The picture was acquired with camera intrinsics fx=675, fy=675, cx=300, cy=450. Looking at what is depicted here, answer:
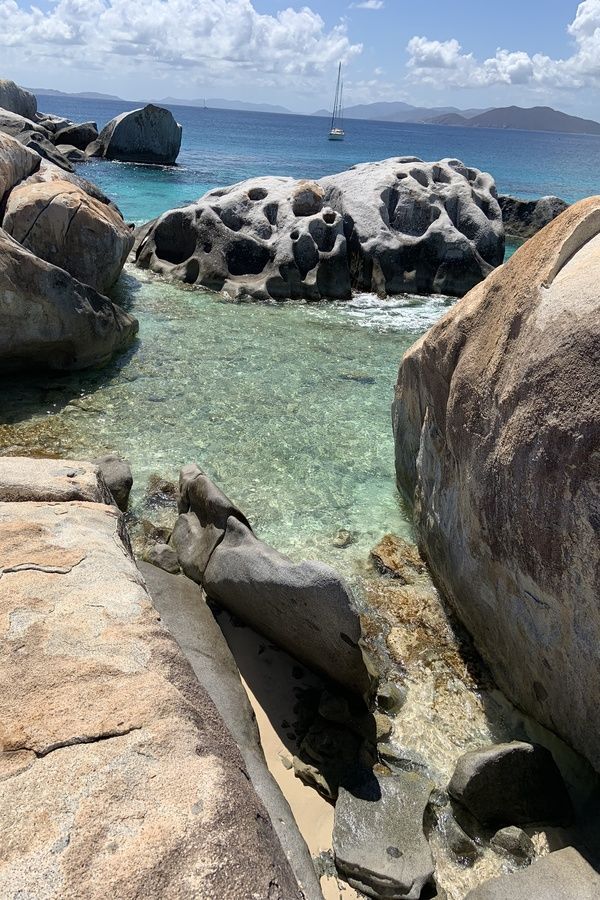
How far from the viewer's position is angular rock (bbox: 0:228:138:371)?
31.8 feet

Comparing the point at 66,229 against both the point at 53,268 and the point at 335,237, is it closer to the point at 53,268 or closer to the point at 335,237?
the point at 53,268

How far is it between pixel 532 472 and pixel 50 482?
3448 mm

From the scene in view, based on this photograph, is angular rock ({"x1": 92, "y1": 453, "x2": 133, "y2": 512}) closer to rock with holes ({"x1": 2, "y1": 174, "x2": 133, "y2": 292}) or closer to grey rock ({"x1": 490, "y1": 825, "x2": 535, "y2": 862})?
grey rock ({"x1": 490, "y1": 825, "x2": 535, "y2": 862})

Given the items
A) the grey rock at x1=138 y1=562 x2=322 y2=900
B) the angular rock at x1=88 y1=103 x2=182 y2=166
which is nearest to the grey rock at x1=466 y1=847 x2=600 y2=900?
the grey rock at x1=138 y1=562 x2=322 y2=900

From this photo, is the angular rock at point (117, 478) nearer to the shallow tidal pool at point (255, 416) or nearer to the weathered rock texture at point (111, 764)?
the shallow tidal pool at point (255, 416)

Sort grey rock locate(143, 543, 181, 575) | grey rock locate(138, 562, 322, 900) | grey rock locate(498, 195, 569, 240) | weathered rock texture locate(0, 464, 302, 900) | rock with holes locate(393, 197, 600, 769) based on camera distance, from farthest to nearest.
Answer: grey rock locate(498, 195, 569, 240)
grey rock locate(143, 543, 181, 575)
rock with holes locate(393, 197, 600, 769)
grey rock locate(138, 562, 322, 900)
weathered rock texture locate(0, 464, 302, 900)

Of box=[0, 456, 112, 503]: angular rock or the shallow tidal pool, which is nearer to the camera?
box=[0, 456, 112, 503]: angular rock

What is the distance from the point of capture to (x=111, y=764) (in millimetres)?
2598

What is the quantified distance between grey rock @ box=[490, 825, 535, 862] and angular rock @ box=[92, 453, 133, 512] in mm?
4795

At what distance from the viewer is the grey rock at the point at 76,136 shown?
2067 inches

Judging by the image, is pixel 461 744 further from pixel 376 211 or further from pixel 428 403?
pixel 376 211

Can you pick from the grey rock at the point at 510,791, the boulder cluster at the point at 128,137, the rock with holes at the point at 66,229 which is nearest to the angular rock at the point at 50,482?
the grey rock at the point at 510,791

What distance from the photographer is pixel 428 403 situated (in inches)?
262

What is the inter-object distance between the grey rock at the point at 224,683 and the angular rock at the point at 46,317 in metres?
5.65
